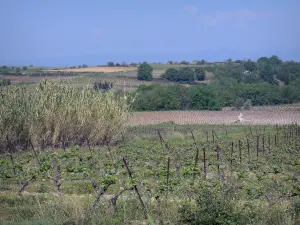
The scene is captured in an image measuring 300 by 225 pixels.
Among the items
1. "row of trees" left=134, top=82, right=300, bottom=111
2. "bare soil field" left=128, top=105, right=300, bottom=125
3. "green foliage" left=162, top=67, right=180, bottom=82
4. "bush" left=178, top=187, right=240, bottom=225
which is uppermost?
"green foliage" left=162, top=67, right=180, bottom=82

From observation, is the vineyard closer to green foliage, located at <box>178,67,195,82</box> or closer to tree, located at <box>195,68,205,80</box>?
green foliage, located at <box>178,67,195,82</box>

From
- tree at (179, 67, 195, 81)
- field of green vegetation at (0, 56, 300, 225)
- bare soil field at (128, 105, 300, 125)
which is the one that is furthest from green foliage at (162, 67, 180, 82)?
bare soil field at (128, 105, 300, 125)

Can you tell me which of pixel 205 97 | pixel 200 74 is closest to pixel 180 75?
pixel 200 74

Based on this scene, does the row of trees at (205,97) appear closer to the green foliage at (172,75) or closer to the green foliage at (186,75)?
the green foliage at (186,75)

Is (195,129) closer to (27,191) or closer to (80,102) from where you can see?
(80,102)

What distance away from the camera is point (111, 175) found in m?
7.32

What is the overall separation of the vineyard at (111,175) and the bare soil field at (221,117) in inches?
331

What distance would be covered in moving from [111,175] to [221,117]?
74.5 ft

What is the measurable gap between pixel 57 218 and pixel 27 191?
299cm

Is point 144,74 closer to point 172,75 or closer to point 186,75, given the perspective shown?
point 172,75

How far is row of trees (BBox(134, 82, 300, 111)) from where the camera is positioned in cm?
3450

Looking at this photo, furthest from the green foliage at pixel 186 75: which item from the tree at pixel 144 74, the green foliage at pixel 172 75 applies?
the tree at pixel 144 74

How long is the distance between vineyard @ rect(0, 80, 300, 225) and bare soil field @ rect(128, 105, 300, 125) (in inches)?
331

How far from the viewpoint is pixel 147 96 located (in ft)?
113
